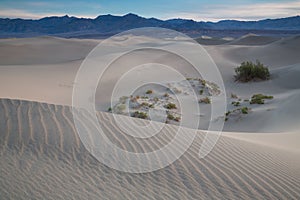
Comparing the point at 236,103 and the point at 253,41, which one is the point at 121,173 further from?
the point at 253,41

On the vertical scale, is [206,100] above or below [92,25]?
below

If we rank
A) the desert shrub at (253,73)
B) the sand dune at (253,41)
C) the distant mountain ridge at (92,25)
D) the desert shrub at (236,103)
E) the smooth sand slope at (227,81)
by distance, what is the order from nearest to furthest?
1. the smooth sand slope at (227,81)
2. the desert shrub at (236,103)
3. the desert shrub at (253,73)
4. the sand dune at (253,41)
5. the distant mountain ridge at (92,25)

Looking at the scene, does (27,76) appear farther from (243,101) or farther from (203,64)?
(203,64)

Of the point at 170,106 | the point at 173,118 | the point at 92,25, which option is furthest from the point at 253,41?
Answer: the point at 92,25

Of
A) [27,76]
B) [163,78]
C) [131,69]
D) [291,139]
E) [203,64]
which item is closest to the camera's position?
[291,139]

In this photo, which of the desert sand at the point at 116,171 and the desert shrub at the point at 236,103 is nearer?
the desert sand at the point at 116,171

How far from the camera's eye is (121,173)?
158 inches

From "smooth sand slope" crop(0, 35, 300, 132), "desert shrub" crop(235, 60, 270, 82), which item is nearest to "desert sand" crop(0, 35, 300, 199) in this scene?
"smooth sand slope" crop(0, 35, 300, 132)

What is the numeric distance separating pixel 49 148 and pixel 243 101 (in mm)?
9632

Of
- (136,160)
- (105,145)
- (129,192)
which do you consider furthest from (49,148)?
(129,192)

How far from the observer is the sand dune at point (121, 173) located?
3.54 meters

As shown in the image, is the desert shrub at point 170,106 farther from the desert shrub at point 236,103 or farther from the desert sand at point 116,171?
the desert sand at point 116,171

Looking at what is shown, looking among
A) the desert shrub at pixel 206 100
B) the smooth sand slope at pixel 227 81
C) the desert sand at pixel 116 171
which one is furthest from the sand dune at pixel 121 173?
the desert shrub at pixel 206 100

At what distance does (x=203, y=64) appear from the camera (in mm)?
22266
